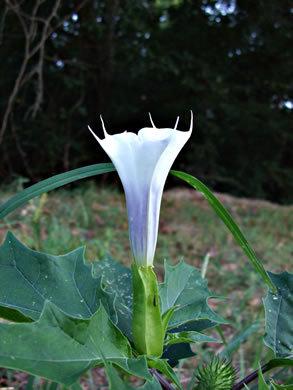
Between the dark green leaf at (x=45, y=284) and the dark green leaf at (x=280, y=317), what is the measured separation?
189 mm

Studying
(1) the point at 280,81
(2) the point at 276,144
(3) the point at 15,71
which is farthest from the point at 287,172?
(3) the point at 15,71

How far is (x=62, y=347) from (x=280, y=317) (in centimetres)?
28

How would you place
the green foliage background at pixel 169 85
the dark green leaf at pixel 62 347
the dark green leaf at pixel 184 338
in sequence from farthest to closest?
the green foliage background at pixel 169 85, the dark green leaf at pixel 184 338, the dark green leaf at pixel 62 347

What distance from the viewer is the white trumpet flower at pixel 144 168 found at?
0.39 meters

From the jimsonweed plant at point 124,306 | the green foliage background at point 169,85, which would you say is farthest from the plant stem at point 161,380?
the green foliage background at point 169,85

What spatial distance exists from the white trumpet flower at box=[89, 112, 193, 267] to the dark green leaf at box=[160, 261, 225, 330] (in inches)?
3.6

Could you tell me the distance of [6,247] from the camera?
462 mm

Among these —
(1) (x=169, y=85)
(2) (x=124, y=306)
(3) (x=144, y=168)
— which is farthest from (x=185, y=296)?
(1) (x=169, y=85)

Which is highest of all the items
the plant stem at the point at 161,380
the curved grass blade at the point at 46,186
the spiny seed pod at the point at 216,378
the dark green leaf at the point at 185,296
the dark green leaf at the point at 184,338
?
the curved grass blade at the point at 46,186

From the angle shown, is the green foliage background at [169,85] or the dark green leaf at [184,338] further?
the green foliage background at [169,85]

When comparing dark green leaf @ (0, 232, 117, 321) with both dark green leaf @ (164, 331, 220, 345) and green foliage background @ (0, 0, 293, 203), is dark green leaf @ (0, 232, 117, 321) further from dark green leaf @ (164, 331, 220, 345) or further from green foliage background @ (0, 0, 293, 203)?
green foliage background @ (0, 0, 293, 203)

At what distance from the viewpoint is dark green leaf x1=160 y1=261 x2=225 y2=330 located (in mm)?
483

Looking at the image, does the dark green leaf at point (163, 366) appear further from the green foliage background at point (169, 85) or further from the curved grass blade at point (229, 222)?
the green foliage background at point (169, 85)

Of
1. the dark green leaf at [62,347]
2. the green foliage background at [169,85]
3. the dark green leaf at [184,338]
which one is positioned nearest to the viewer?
the dark green leaf at [62,347]
